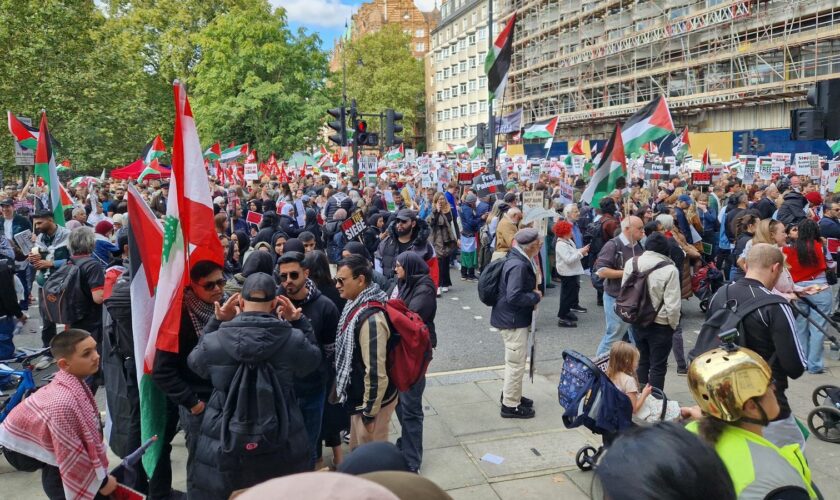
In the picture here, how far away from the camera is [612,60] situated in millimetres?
44438

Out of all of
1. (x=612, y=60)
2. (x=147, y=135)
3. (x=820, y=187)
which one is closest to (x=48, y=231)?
(x=820, y=187)

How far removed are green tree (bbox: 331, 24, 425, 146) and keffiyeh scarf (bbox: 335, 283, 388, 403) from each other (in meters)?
64.6

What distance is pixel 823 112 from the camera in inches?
259

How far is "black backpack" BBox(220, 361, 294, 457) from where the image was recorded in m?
3.16

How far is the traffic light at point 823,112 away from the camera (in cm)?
648

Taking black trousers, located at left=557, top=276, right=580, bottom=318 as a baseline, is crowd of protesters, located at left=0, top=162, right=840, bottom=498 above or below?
above

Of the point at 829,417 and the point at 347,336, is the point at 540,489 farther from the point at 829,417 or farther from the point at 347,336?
the point at 829,417

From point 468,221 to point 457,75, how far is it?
64.0 meters

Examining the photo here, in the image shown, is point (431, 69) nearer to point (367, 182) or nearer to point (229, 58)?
point (229, 58)

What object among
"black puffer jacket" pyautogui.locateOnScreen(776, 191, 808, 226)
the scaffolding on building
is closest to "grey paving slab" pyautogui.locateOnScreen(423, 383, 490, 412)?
"black puffer jacket" pyautogui.locateOnScreen(776, 191, 808, 226)

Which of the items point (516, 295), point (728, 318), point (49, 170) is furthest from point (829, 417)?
point (49, 170)

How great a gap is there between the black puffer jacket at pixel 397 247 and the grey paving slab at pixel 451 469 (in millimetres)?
3205

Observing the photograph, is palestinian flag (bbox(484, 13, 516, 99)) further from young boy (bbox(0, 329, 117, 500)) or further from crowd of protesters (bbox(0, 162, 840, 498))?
young boy (bbox(0, 329, 117, 500))

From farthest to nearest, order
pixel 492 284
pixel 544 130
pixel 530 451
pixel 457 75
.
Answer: pixel 457 75 < pixel 544 130 < pixel 492 284 < pixel 530 451
